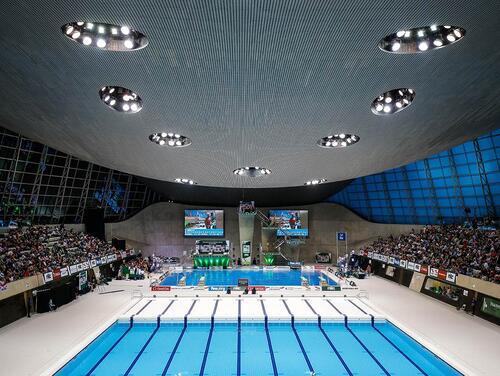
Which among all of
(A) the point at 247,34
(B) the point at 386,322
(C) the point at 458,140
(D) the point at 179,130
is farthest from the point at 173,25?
(B) the point at 386,322

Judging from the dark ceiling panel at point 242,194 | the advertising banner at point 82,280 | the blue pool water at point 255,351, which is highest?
the dark ceiling panel at point 242,194

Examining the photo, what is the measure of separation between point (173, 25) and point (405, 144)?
1209cm

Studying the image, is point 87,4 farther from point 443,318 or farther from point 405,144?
point 443,318

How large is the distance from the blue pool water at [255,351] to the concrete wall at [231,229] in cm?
2431

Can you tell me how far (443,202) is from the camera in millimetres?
29500

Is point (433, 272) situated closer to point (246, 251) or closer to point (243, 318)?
point (243, 318)

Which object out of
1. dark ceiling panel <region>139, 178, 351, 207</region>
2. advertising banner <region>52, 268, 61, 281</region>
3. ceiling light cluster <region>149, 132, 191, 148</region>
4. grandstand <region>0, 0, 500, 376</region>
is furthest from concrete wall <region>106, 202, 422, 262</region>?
ceiling light cluster <region>149, 132, 191, 148</region>

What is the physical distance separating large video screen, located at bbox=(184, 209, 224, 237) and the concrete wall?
1.69m

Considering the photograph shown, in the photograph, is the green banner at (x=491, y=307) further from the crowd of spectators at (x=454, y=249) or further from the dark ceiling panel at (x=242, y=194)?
the dark ceiling panel at (x=242, y=194)

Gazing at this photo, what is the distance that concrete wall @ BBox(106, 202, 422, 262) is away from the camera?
4069 cm

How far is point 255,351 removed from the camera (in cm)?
1372

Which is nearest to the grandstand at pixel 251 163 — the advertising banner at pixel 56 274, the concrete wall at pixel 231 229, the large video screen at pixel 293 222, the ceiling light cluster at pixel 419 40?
the ceiling light cluster at pixel 419 40

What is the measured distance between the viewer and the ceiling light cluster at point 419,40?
717 cm

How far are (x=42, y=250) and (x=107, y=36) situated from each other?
68.0ft
